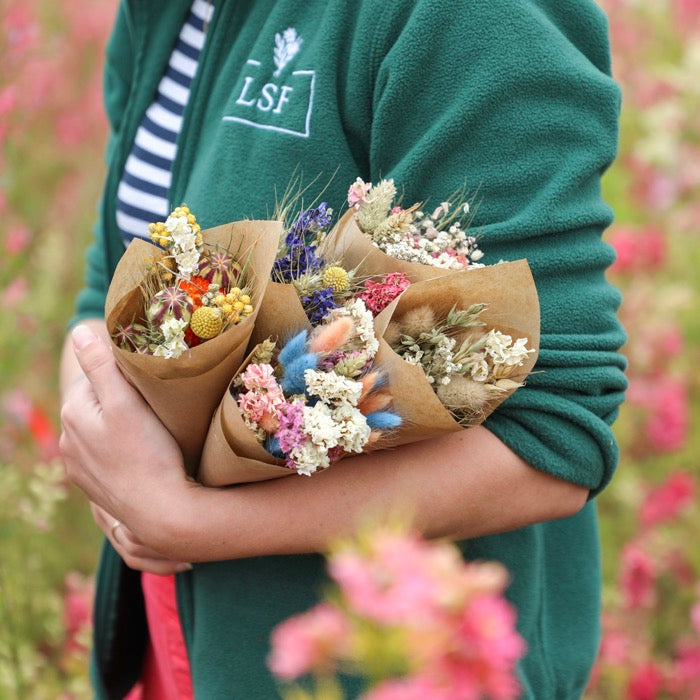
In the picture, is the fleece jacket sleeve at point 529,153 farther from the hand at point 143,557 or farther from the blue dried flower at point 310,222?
the hand at point 143,557

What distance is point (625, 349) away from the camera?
254 centimetres

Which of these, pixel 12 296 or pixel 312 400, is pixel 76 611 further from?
pixel 312 400

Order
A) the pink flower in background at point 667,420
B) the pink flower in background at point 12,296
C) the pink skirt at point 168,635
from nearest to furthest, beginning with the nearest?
the pink skirt at point 168,635
the pink flower in background at point 12,296
the pink flower in background at point 667,420

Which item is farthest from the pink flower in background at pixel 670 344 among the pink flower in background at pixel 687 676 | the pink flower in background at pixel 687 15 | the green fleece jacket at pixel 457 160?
the pink flower in background at pixel 687 15

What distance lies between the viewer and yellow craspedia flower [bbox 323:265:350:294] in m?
0.77

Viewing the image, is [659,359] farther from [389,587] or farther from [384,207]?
[389,587]

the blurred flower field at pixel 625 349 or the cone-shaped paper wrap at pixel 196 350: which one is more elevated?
the cone-shaped paper wrap at pixel 196 350

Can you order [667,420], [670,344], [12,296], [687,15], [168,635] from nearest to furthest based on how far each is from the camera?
[168,635] < [12,296] < [667,420] < [670,344] < [687,15]

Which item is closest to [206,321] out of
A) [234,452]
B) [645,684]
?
[234,452]

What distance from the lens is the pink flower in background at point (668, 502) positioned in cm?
230

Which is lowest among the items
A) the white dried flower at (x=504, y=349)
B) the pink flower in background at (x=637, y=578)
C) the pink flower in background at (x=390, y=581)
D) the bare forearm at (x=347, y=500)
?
the pink flower in background at (x=637, y=578)

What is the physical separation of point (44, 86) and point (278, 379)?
7.85 feet

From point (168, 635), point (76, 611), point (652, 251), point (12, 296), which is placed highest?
point (12, 296)

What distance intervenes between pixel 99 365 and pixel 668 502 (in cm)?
185
